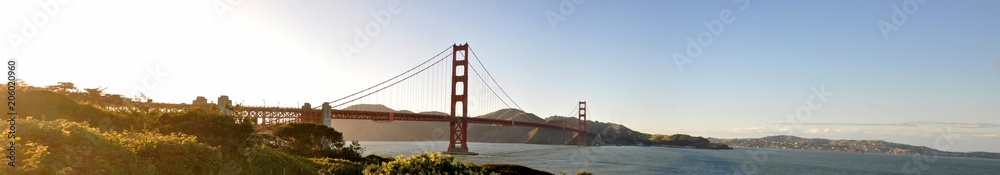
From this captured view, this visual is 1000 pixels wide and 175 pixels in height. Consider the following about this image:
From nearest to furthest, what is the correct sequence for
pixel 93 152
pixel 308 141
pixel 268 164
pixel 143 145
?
1. pixel 93 152
2. pixel 143 145
3. pixel 268 164
4. pixel 308 141

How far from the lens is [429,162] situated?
1634 cm

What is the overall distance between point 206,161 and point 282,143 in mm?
33754

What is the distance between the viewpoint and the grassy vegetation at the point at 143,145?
1470 centimetres

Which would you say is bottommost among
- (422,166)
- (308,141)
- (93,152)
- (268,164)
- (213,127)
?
(308,141)

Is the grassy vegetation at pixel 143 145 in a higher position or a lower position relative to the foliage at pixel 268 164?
higher

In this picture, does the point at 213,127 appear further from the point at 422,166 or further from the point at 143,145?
the point at 422,166

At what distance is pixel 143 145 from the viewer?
1842 cm

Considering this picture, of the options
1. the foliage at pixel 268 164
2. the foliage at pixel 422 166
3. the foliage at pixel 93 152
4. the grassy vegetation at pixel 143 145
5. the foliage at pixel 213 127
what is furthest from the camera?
the foliage at pixel 268 164

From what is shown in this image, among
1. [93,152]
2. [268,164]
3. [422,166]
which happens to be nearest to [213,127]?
[268,164]

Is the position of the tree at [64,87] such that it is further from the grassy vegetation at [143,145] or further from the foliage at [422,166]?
the foliage at [422,166]

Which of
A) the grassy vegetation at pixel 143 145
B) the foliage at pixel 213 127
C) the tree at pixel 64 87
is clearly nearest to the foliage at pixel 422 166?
the grassy vegetation at pixel 143 145

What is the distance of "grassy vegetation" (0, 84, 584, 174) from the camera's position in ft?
48.2

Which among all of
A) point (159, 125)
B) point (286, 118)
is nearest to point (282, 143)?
point (286, 118)

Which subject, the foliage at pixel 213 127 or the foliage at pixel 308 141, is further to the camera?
the foliage at pixel 308 141
